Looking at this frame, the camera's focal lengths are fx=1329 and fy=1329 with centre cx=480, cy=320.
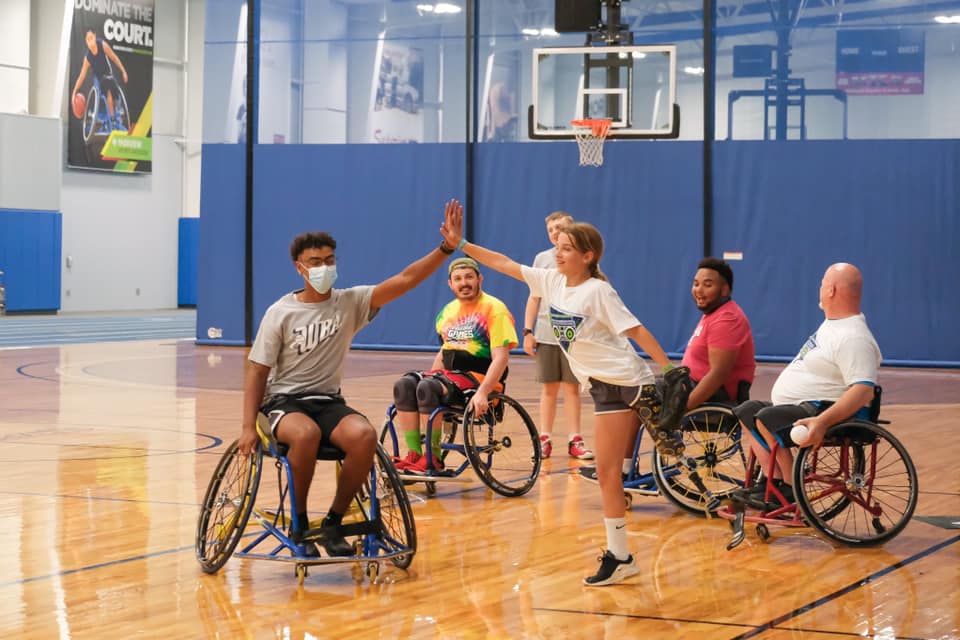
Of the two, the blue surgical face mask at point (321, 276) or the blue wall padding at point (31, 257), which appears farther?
the blue wall padding at point (31, 257)

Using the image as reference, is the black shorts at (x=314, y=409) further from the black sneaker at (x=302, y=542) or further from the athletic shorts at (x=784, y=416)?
the athletic shorts at (x=784, y=416)

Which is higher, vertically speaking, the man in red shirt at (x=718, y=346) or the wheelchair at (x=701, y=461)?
the man in red shirt at (x=718, y=346)

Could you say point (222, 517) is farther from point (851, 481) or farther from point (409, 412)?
point (851, 481)

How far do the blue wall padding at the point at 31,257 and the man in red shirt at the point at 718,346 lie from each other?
2051 cm

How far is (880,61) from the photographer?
1476 centimetres

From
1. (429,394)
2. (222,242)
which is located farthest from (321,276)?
(222,242)

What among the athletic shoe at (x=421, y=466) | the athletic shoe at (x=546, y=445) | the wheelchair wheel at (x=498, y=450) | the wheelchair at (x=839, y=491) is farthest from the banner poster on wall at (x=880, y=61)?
the wheelchair at (x=839, y=491)

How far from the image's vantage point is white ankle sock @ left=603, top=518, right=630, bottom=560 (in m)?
4.62

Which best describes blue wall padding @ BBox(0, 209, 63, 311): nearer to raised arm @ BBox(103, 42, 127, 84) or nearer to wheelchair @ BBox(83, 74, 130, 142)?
wheelchair @ BBox(83, 74, 130, 142)

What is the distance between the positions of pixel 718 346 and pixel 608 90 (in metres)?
8.65

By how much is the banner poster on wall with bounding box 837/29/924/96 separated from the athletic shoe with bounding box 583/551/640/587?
11393 millimetres

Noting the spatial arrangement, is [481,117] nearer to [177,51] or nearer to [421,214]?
[421,214]

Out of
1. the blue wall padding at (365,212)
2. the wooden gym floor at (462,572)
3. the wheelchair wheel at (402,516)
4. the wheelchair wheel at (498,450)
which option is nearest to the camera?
the wooden gym floor at (462,572)

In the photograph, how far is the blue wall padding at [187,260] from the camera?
29.0 meters
